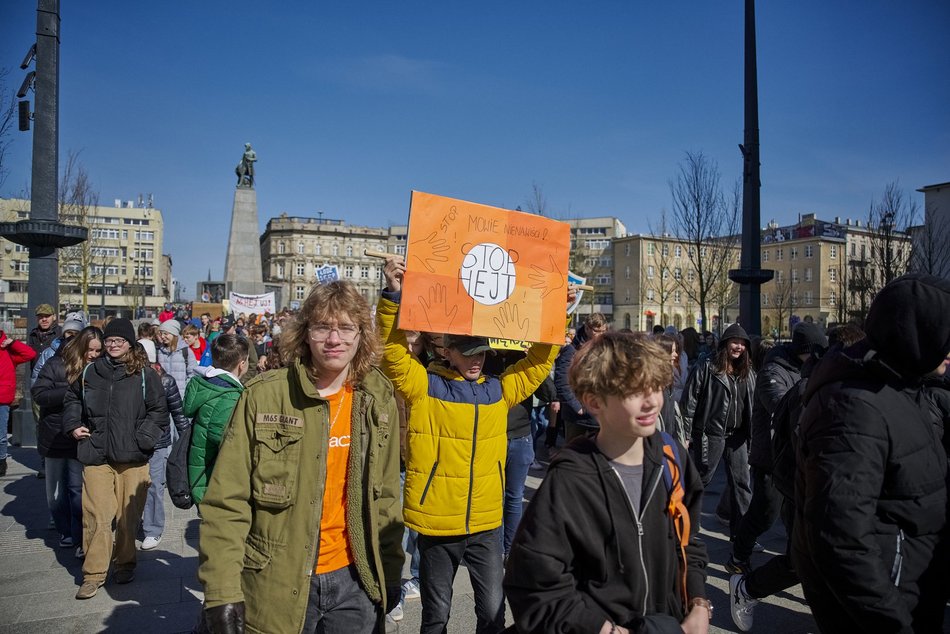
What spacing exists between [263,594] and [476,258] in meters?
2.06

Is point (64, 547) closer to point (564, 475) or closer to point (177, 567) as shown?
point (177, 567)

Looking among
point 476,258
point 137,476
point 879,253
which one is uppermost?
point 879,253

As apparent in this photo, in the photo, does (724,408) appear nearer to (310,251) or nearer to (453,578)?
(453,578)

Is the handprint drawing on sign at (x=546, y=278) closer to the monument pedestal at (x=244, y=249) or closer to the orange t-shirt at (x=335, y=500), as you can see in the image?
the orange t-shirt at (x=335, y=500)

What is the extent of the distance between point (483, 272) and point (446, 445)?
1.03 metres

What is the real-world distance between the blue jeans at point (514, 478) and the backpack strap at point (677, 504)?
106 inches

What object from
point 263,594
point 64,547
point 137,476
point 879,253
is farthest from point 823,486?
point 879,253

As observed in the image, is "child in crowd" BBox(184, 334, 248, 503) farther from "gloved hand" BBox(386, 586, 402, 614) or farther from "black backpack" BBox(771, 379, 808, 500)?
"black backpack" BBox(771, 379, 808, 500)

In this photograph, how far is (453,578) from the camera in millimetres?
3262

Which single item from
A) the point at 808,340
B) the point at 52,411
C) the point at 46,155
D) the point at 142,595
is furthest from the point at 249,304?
the point at 808,340

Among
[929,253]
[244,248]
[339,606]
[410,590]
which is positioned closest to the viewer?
[339,606]

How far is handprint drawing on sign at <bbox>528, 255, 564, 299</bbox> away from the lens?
3812mm

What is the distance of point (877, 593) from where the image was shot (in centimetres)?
204

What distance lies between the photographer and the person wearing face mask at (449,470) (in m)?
3.22
